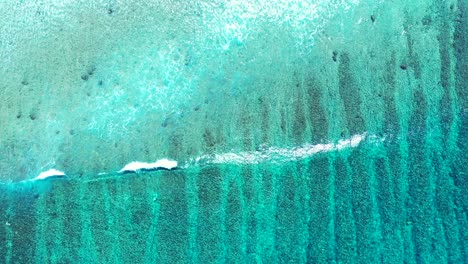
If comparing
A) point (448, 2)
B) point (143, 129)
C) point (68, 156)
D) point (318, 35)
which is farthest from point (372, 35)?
point (68, 156)

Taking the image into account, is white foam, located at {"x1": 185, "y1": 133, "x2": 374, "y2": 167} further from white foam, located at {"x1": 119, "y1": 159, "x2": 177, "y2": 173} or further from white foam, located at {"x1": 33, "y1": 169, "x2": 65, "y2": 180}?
white foam, located at {"x1": 33, "y1": 169, "x2": 65, "y2": 180}

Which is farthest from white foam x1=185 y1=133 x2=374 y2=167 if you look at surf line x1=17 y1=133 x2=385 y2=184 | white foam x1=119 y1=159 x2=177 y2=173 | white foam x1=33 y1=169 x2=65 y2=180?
white foam x1=33 y1=169 x2=65 y2=180

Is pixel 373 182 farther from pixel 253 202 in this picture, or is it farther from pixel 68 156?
pixel 68 156

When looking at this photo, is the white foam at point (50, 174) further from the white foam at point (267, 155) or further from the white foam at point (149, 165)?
the white foam at point (267, 155)

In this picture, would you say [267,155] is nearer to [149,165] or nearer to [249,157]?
[249,157]

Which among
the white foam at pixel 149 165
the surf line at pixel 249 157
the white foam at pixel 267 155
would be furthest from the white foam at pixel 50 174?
the white foam at pixel 267 155

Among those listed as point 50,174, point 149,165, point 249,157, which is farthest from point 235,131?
point 50,174
